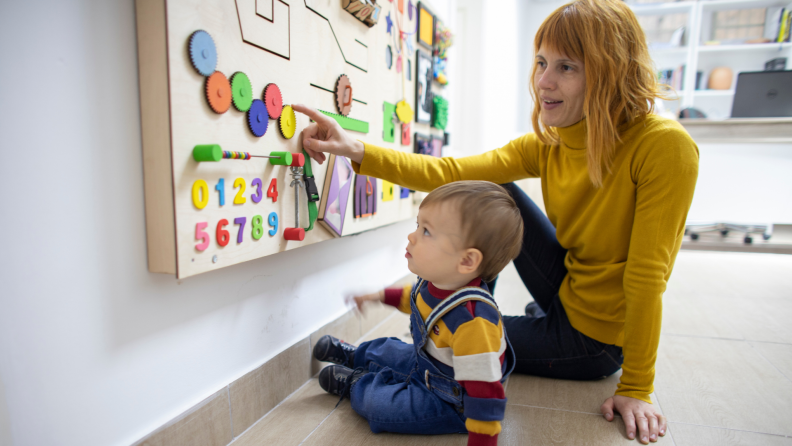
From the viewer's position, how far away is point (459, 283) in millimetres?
870

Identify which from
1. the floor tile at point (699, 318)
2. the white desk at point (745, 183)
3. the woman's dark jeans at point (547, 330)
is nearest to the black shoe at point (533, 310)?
the woman's dark jeans at point (547, 330)

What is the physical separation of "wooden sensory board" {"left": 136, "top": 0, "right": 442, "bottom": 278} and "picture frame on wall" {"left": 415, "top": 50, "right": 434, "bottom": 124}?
0.44 metres

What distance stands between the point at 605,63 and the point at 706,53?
3.61m

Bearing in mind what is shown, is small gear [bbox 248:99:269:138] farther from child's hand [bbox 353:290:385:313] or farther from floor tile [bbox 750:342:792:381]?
floor tile [bbox 750:342:792:381]

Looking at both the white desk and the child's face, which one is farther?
the white desk

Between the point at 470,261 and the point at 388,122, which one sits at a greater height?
the point at 388,122

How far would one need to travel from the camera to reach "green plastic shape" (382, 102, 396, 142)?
133 cm

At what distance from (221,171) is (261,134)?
12cm

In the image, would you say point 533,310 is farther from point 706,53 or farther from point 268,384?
point 706,53

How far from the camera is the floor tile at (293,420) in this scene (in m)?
0.87

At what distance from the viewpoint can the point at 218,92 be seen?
74 centimetres

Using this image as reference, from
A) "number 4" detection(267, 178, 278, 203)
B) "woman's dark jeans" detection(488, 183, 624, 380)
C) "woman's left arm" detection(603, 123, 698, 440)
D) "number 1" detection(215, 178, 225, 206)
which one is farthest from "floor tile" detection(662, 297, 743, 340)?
"number 1" detection(215, 178, 225, 206)

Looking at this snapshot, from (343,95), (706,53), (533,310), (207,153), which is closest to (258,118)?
(207,153)

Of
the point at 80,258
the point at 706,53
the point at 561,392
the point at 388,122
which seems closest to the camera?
the point at 80,258
